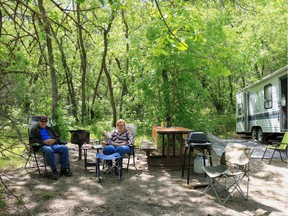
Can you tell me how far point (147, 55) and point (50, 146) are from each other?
3423 mm

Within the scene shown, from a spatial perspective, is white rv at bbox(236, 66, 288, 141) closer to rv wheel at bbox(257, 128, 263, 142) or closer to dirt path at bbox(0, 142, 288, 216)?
rv wheel at bbox(257, 128, 263, 142)

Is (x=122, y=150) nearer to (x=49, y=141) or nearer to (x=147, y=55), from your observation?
(x=49, y=141)

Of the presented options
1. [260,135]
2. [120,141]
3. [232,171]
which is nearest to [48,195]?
[120,141]

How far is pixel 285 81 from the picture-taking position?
27.6 ft

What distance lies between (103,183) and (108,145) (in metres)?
0.99

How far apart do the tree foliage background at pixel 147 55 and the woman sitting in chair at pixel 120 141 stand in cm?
153

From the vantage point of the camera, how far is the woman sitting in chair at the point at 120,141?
5.41 m

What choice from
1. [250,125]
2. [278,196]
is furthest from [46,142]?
[250,125]

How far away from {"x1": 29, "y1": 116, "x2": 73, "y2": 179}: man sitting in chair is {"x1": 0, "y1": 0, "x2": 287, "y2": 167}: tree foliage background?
0.57 m

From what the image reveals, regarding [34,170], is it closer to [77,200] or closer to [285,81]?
[77,200]

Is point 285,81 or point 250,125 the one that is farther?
point 250,125

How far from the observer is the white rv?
8.34 m

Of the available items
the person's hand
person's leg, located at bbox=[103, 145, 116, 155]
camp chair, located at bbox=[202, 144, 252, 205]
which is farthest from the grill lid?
the person's hand

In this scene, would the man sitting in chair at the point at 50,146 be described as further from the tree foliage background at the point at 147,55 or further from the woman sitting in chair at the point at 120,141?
the woman sitting in chair at the point at 120,141
